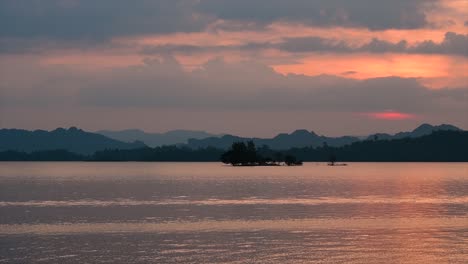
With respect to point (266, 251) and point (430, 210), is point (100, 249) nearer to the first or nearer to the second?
point (266, 251)

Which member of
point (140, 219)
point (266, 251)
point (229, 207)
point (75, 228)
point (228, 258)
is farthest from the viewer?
point (229, 207)

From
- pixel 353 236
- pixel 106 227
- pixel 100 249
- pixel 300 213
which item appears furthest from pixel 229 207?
pixel 100 249

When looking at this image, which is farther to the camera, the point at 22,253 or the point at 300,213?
the point at 300,213

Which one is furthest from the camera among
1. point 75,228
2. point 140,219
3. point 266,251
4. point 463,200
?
point 463,200

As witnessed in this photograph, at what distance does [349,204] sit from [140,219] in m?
41.2

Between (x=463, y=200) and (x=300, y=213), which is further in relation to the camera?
(x=463, y=200)

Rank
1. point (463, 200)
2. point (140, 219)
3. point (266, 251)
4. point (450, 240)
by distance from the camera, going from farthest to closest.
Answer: point (463, 200), point (140, 219), point (450, 240), point (266, 251)

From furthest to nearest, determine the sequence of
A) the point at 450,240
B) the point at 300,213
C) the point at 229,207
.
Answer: the point at 229,207, the point at 300,213, the point at 450,240

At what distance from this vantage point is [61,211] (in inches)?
4230

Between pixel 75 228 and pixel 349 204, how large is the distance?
53.1 m

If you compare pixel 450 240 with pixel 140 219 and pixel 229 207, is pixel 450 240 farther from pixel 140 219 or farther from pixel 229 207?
pixel 229 207

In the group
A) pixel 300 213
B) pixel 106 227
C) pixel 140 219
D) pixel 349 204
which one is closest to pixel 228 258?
pixel 106 227

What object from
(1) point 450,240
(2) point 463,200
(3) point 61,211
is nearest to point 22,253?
(1) point 450,240

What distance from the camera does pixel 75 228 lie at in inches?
3265
